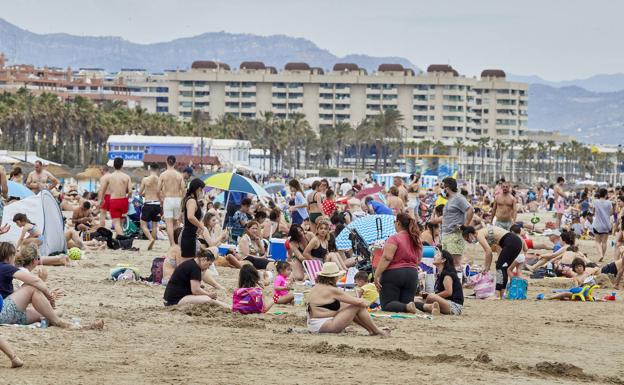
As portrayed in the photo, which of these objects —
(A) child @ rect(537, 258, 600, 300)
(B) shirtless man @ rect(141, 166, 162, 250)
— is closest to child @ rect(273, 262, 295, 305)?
(A) child @ rect(537, 258, 600, 300)

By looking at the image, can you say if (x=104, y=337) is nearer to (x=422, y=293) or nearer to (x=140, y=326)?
(x=140, y=326)

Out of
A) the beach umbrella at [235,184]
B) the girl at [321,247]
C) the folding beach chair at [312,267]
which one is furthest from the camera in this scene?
the beach umbrella at [235,184]

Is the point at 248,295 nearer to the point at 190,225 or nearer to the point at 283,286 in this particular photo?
the point at 190,225

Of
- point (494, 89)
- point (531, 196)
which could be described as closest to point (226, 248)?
point (531, 196)

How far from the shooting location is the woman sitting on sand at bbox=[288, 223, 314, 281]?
15594 millimetres

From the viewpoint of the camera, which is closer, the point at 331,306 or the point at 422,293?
the point at 331,306

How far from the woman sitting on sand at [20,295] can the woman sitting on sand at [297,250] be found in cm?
630

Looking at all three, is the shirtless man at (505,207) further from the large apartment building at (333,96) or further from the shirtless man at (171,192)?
the large apartment building at (333,96)

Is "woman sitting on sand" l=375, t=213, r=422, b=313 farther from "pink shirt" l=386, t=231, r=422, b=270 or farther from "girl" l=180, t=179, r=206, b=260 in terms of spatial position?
"girl" l=180, t=179, r=206, b=260

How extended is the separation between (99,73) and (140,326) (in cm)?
18362

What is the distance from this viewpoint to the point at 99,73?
19000cm

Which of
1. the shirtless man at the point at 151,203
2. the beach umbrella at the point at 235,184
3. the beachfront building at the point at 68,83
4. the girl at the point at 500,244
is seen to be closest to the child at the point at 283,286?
the girl at the point at 500,244

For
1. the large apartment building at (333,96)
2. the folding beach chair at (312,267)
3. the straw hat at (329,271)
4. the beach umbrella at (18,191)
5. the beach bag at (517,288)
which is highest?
the large apartment building at (333,96)

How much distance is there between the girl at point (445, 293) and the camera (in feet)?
41.3
